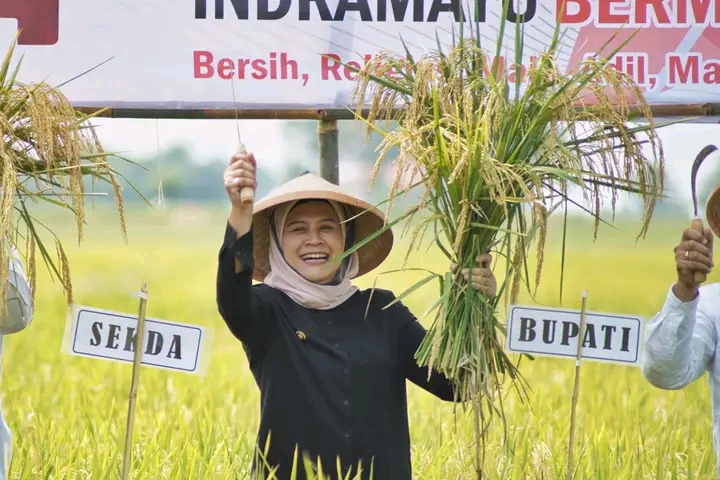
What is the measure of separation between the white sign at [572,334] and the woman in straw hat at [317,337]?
0.12 metres

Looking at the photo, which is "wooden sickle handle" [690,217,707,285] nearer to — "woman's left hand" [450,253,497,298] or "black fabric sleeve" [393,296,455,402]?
"woman's left hand" [450,253,497,298]

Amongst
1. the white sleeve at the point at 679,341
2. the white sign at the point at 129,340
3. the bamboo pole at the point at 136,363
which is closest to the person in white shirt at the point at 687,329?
the white sleeve at the point at 679,341

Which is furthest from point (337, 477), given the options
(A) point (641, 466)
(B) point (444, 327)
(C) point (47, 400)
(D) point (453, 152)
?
(C) point (47, 400)

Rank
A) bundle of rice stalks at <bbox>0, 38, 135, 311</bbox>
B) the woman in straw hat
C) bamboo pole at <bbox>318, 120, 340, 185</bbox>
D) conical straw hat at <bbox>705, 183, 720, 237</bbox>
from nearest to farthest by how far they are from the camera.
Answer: bundle of rice stalks at <bbox>0, 38, 135, 311</bbox> → the woman in straw hat → conical straw hat at <bbox>705, 183, 720, 237</bbox> → bamboo pole at <bbox>318, 120, 340, 185</bbox>

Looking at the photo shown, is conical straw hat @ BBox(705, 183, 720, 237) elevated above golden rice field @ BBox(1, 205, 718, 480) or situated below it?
above

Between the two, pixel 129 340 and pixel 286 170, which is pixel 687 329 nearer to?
pixel 129 340

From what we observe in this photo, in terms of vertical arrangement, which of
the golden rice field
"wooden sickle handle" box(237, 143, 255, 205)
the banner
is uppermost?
the banner

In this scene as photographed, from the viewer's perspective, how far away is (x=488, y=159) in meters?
2.25

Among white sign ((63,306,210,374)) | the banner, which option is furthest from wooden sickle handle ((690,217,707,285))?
white sign ((63,306,210,374))

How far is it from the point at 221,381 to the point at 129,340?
1.01 m

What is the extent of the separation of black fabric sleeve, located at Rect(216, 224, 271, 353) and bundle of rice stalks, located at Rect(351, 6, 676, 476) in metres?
0.32

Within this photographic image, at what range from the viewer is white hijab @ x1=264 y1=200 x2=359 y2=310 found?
2.49 m

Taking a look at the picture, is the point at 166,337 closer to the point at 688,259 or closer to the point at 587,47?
the point at 688,259

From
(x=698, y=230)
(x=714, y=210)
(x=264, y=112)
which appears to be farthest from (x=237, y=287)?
(x=714, y=210)
